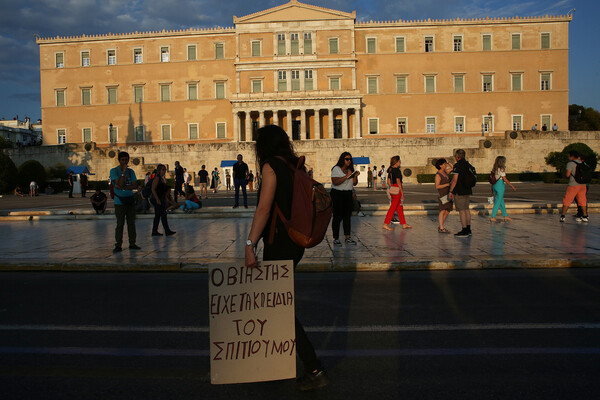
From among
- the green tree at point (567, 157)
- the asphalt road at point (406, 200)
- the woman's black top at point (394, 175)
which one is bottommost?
the asphalt road at point (406, 200)

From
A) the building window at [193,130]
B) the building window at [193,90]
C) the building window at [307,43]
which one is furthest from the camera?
the building window at [193,130]

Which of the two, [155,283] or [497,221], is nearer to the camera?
[155,283]

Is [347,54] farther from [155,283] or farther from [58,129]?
[155,283]

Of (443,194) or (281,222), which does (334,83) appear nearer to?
(443,194)

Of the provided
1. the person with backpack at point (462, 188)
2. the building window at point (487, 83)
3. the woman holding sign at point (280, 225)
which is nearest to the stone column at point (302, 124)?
the building window at point (487, 83)

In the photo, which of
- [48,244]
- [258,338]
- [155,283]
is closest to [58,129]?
[48,244]

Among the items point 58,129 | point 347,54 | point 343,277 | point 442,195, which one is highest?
point 347,54

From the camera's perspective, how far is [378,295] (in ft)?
19.6

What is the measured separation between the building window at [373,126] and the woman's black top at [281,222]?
2245 inches

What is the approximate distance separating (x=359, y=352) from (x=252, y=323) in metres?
1.23

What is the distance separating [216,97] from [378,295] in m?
57.0

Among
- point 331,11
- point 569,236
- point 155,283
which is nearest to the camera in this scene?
point 155,283

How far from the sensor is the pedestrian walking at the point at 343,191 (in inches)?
372

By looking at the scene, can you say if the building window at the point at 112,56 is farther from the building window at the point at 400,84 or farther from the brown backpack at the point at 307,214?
the brown backpack at the point at 307,214
